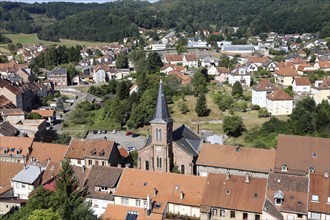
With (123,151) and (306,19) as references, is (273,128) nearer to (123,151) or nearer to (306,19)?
(123,151)

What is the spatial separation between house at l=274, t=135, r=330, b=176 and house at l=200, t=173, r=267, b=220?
18.3ft

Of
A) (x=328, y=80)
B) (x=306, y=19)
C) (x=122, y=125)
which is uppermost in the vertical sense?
(x=306, y=19)

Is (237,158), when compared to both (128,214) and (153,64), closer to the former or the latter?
(128,214)

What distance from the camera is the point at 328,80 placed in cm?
6216

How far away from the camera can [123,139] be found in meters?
57.5

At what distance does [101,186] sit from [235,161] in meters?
11.8

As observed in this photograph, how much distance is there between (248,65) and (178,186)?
5613 centimetres

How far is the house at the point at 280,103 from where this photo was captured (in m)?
57.3

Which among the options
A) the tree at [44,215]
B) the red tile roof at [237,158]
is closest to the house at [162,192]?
the red tile roof at [237,158]

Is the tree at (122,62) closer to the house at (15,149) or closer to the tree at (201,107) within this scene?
the tree at (201,107)

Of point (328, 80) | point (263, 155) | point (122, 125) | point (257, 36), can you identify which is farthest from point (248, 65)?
point (257, 36)

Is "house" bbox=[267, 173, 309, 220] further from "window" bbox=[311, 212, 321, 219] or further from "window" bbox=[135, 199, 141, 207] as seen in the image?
"window" bbox=[135, 199, 141, 207]

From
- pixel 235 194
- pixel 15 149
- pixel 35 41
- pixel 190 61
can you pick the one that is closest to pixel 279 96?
pixel 235 194

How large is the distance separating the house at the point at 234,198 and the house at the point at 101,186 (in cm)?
748
